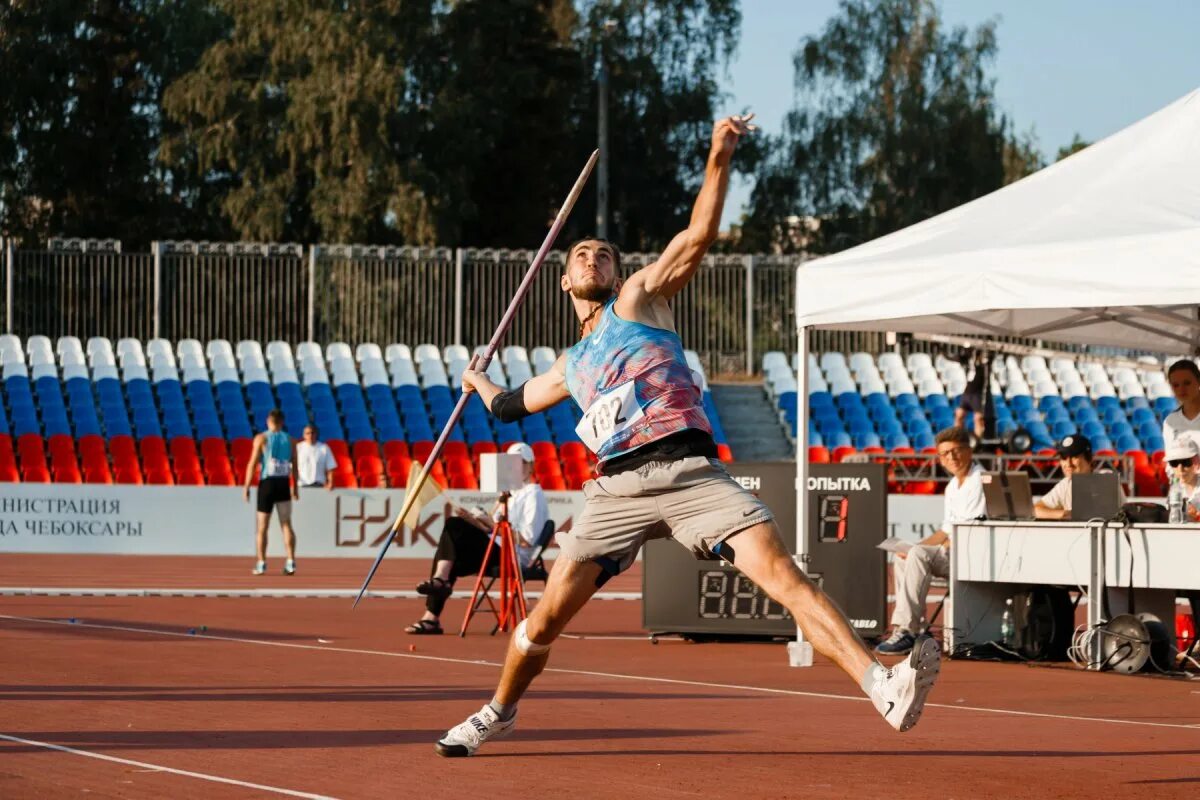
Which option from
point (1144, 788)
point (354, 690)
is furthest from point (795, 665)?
point (1144, 788)

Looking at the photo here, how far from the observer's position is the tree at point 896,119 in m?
50.6

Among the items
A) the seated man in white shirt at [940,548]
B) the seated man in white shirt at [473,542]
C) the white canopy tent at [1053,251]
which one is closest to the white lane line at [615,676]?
the seated man in white shirt at [473,542]

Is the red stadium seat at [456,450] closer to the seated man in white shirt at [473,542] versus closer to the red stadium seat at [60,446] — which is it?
the red stadium seat at [60,446]

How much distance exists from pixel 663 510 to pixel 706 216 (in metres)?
1.10

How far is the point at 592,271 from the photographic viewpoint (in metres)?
6.78

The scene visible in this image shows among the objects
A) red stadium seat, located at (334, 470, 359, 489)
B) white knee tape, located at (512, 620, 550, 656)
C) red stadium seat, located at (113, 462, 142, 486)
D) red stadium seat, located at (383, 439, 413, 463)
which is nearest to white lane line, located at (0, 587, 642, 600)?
red stadium seat, located at (334, 470, 359, 489)

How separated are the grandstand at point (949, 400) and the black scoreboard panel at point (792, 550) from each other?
16.6 meters

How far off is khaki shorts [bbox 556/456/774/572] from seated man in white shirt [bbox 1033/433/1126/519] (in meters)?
6.47

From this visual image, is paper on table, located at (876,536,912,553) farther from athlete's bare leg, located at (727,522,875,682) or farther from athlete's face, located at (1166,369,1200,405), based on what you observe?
athlete's bare leg, located at (727,522,875,682)

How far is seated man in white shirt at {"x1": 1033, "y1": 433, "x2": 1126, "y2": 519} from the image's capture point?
496 inches

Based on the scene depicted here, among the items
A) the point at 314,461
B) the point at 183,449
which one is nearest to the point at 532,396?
the point at 314,461

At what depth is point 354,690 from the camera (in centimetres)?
981

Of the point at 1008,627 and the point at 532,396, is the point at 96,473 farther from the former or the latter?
the point at 532,396

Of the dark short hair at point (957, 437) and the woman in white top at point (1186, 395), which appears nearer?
the woman in white top at point (1186, 395)
